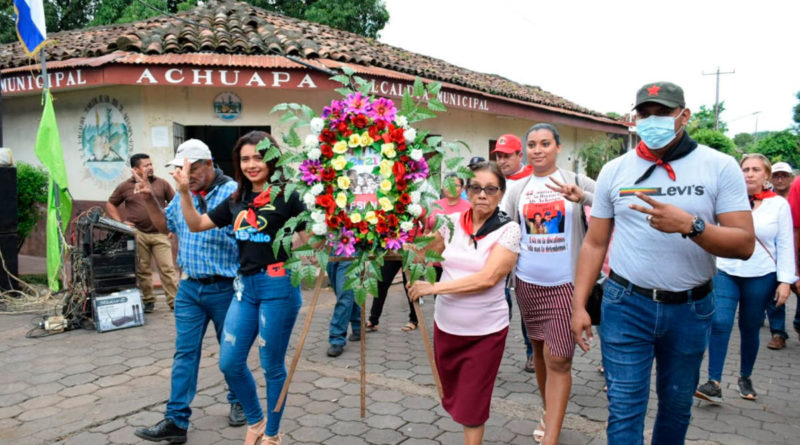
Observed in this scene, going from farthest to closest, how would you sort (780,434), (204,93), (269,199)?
(204,93), (780,434), (269,199)

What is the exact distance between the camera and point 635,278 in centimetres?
284

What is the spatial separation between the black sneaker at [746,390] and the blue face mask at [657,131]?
3.07 m

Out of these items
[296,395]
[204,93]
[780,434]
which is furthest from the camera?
[204,93]

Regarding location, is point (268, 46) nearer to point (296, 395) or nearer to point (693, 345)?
point (296, 395)

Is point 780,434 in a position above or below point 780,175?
below

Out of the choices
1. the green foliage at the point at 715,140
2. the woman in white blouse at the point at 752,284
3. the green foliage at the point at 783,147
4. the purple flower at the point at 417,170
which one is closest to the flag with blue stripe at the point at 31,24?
the purple flower at the point at 417,170

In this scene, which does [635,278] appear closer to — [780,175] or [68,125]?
[780,175]

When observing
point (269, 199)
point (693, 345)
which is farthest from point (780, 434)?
point (269, 199)

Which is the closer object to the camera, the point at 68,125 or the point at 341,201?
the point at 341,201

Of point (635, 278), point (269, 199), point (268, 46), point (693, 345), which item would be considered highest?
point (268, 46)

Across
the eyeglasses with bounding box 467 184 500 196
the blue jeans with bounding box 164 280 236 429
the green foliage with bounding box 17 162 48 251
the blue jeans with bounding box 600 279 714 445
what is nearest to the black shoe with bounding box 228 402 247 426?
the blue jeans with bounding box 164 280 236 429

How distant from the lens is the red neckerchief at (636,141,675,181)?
273 centimetres

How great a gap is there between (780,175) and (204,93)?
8.57 m

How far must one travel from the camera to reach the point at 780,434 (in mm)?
4035
